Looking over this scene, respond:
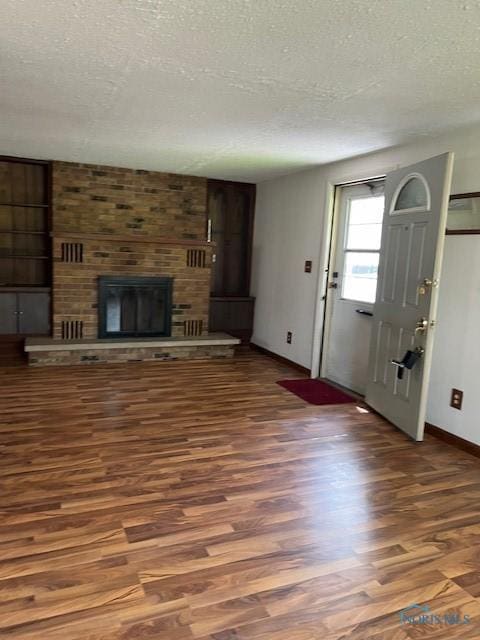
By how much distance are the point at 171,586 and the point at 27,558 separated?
62cm

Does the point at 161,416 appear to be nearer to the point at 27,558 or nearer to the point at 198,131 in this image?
the point at 27,558

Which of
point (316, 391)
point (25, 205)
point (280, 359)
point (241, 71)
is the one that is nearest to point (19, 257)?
point (25, 205)

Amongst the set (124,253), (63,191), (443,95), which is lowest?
(124,253)

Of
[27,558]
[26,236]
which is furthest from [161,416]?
[26,236]

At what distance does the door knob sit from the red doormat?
46.9 inches

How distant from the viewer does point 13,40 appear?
2.13 m

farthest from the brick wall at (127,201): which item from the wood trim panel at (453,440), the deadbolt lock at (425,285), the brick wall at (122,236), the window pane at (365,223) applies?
the wood trim panel at (453,440)

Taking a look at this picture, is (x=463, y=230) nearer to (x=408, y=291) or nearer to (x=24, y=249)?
(x=408, y=291)

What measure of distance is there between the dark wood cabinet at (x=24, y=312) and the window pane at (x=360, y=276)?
10.8 ft

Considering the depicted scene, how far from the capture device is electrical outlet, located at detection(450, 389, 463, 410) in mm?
3318

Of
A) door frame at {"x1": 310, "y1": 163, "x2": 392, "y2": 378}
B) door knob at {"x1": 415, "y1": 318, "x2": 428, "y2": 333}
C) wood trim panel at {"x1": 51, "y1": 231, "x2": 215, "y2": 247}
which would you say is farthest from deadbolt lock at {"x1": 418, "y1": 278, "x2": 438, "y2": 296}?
wood trim panel at {"x1": 51, "y1": 231, "x2": 215, "y2": 247}

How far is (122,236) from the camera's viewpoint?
17.9 feet

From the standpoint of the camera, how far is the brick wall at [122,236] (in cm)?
536

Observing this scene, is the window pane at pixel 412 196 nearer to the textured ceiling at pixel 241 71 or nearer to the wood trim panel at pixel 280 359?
the textured ceiling at pixel 241 71
